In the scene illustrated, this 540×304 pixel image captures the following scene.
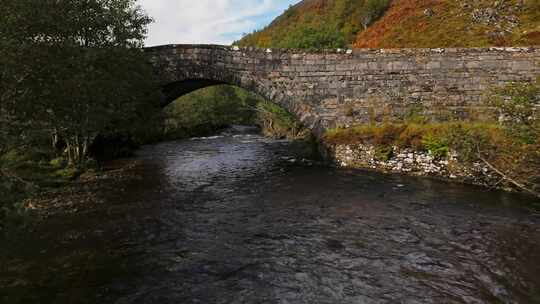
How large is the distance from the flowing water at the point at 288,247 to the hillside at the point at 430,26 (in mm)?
18764

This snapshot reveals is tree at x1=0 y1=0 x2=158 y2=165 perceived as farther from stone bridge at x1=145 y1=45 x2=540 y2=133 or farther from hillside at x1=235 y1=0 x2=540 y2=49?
hillside at x1=235 y1=0 x2=540 y2=49

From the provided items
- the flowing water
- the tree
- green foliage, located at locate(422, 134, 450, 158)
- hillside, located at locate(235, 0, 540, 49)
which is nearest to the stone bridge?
green foliage, located at locate(422, 134, 450, 158)

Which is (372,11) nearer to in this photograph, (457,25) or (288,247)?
(457,25)

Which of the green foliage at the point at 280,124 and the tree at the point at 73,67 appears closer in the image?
Answer: the tree at the point at 73,67

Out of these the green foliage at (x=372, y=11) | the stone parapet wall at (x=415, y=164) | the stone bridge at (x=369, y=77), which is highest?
the green foliage at (x=372, y=11)

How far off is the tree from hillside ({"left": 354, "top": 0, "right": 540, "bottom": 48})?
1001 inches

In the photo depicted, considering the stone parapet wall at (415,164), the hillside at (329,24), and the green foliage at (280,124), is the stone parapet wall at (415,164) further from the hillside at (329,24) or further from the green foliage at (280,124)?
the green foliage at (280,124)

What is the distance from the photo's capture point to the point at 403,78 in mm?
15930

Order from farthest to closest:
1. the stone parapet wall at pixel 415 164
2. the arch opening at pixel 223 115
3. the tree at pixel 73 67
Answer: the arch opening at pixel 223 115 → the stone parapet wall at pixel 415 164 → the tree at pixel 73 67

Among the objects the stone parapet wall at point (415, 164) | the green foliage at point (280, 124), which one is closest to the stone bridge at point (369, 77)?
the stone parapet wall at point (415, 164)

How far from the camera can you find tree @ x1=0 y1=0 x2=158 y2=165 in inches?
267

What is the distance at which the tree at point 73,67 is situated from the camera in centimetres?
677

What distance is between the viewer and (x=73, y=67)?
1199cm

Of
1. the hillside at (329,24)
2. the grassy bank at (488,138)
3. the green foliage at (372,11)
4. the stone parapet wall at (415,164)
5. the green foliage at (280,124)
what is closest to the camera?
the grassy bank at (488,138)
